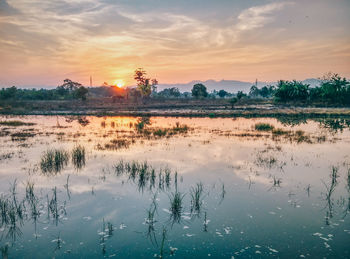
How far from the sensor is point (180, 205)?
12.2 meters

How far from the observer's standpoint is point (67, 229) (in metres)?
10.4

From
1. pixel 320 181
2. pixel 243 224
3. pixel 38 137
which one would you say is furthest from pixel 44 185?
pixel 38 137

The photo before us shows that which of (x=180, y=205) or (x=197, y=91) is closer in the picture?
(x=180, y=205)

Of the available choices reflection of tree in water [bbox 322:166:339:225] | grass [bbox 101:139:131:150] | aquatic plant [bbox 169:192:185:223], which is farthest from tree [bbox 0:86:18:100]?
reflection of tree in water [bbox 322:166:339:225]

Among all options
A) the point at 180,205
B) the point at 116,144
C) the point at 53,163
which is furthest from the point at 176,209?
the point at 116,144

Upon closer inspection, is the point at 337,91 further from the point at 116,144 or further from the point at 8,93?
the point at 8,93

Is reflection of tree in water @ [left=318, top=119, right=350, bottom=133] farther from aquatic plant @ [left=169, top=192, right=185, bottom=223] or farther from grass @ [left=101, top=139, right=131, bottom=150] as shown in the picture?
aquatic plant @ [left=169, top=192, right=185, bottom=223]

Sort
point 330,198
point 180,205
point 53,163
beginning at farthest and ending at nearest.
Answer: point 53,163 < point 330,198 < point 180,205

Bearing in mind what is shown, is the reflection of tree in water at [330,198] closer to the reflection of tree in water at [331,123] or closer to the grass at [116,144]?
the grass at [116,144]

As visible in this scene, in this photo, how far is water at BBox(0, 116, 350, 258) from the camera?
923 centimetres

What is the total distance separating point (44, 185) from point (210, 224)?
32.7ft

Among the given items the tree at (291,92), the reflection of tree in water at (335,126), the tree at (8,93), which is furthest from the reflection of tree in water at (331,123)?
the tree at (8,93)

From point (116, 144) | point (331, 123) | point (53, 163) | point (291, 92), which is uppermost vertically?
point (291, 92)

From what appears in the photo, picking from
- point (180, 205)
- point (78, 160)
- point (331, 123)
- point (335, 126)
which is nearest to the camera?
point (180, 205)
